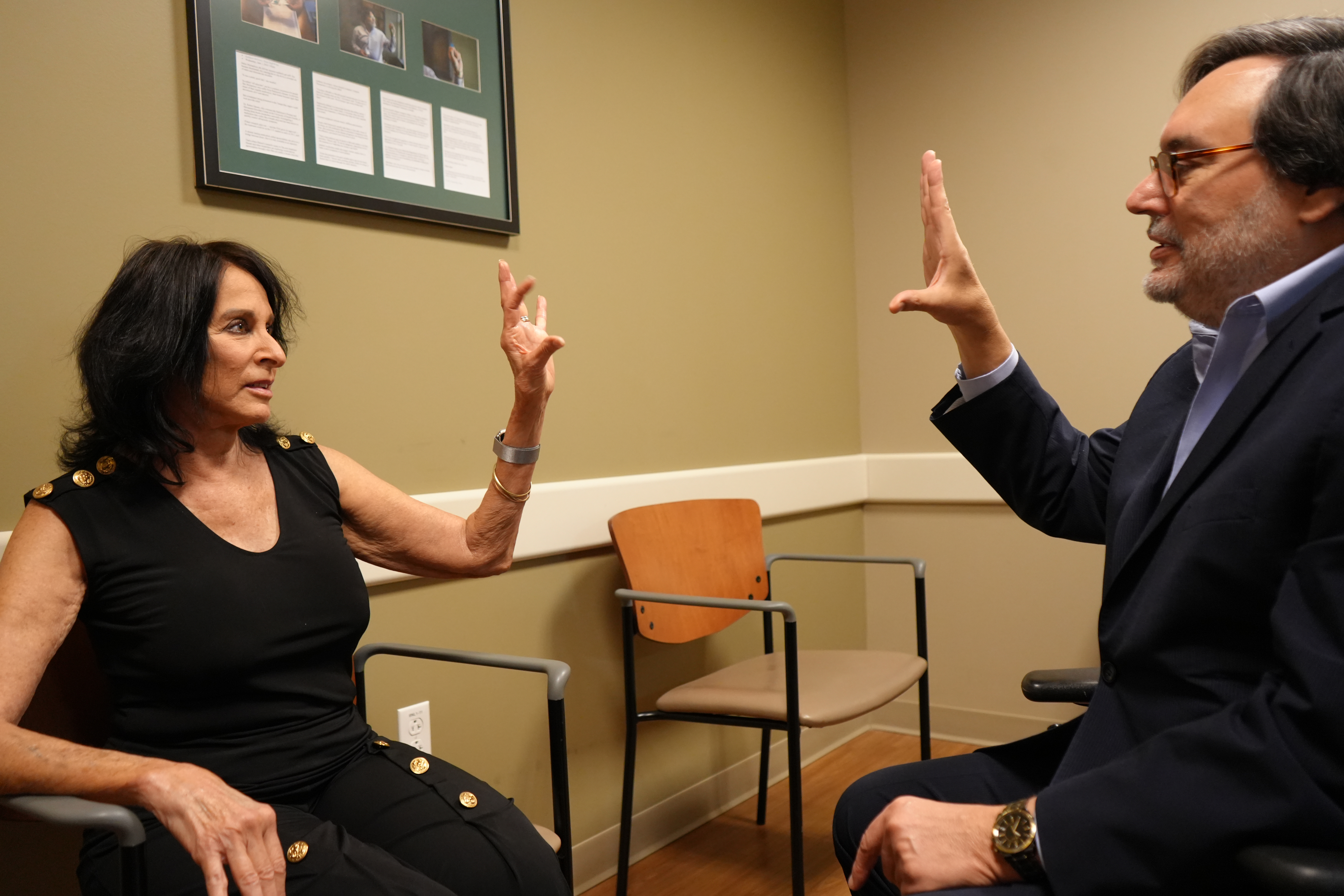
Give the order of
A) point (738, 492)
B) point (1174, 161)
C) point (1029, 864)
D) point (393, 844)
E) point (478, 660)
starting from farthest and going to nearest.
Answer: point (738, 492) → point (478, 660) → point (393, 844) → point (1174, 161) → point (1029, 864)

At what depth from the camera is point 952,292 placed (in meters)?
1.37

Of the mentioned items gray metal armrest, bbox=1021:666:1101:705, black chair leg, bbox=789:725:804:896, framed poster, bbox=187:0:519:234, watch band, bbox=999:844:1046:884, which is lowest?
black chair leg, bbox=789:725:804:896

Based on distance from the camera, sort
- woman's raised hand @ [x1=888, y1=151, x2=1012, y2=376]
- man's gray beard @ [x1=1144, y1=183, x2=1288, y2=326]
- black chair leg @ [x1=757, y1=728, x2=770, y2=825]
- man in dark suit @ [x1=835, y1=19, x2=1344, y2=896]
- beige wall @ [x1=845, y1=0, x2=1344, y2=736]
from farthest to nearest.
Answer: beige wall @ [x1=845, y1=0, x2=1344, y2=736] → black chair leg @ [x1=757, y1=728, x2=770, y2=825] → woman's raised hand @ [x1=888, y1=151, x2=1012, y2=376] → man's gray beard @ [x1=1144, y1=183, x2=1288, y2=326] → man in dark suit @ [x1=835, y1=19, x2=1344, y2=896]

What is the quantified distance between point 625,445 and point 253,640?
1265mm

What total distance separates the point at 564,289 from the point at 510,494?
0.78m

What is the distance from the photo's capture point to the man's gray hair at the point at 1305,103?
3.52 feet

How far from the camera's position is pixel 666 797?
2566mm

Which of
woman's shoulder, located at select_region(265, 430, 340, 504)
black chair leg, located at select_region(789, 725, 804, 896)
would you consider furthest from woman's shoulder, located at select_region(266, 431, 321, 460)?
black chair leg, located at select_region(789, 725, 804, 896)

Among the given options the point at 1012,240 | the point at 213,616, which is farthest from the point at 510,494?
the point at 1012,240

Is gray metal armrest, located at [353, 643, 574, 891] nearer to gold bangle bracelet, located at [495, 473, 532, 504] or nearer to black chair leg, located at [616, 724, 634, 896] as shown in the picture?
gold bangle bracelet, located at [495, 473, 532, 504]

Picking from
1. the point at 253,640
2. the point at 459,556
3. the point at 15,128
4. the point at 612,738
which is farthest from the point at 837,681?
the point at 15,128

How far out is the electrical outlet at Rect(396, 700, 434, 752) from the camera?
1936 mm

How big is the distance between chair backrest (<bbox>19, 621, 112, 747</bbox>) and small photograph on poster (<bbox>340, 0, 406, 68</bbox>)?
45.5 inches

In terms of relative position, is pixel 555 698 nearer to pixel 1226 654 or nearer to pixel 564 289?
pixel 1226 654
